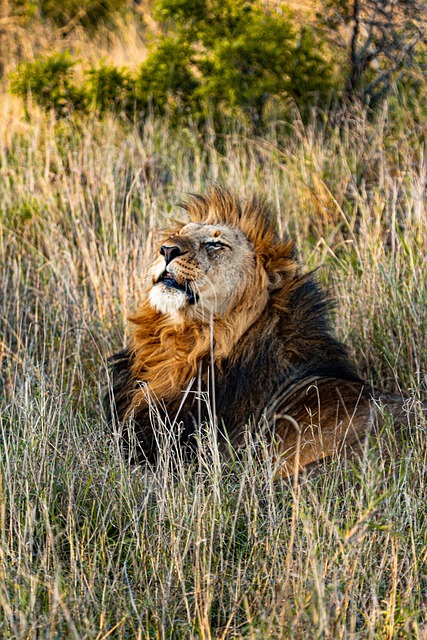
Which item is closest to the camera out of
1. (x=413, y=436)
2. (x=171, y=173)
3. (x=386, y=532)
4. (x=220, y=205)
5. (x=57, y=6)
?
(x=386, y=532)

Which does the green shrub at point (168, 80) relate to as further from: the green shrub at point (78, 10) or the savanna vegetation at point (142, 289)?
the green shrub at point (78, 10)

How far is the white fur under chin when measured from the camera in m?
4.29

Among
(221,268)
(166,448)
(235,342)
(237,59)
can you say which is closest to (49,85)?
(237,59)

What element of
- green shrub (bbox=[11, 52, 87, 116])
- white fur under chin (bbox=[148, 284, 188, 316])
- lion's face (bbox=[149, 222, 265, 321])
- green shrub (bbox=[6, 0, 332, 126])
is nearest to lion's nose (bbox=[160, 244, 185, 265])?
lion's face (bbox=[149, 222, 265, 321])

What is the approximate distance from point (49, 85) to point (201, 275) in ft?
15.3

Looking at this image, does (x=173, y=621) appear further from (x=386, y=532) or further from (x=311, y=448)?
(x=311, y=448)

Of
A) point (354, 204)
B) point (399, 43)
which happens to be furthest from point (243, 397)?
point (399, 43)

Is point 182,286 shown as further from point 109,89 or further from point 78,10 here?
point 78,10

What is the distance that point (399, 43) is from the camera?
793cm

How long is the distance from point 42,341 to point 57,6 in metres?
8.92

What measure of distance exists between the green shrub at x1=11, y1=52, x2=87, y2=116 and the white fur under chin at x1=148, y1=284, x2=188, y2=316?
4.46 metres

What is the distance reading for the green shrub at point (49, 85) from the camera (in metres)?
8.30

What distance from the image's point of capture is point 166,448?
359 cm

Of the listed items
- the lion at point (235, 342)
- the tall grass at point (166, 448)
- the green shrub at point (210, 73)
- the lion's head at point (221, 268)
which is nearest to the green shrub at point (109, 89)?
the green shrub at point (210, 73)
